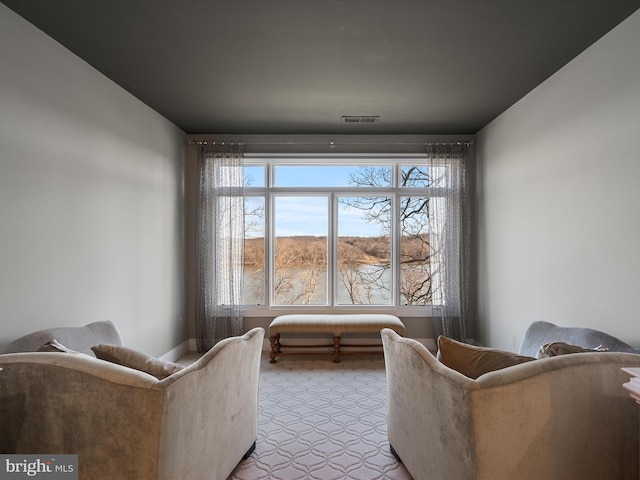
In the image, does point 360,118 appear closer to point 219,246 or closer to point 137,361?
point 219,246

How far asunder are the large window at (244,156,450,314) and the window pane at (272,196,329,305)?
0.04 feet

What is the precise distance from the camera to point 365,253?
17.3 feet

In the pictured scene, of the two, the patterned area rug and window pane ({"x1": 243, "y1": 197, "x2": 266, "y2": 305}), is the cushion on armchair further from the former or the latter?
window pane ({"x1": 243, "y1": 197, "x2": 266, "y2": 305})

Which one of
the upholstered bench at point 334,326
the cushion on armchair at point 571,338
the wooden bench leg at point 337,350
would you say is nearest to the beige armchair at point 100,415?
the cushion on armchair at point 571,338

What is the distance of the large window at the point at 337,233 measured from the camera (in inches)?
205

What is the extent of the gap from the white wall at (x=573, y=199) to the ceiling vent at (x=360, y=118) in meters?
1.40

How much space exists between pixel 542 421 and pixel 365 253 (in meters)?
3.84

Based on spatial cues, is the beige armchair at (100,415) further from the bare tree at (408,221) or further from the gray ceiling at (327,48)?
the bare tree at (408,221)

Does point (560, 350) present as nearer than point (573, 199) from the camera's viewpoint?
Yes

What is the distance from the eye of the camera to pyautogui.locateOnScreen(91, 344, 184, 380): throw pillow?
1.74 metres

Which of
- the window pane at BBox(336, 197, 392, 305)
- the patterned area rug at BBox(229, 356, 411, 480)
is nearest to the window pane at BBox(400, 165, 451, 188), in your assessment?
the window pane at BBox(336, 197, 392, 305)

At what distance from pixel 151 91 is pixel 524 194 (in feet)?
12.3

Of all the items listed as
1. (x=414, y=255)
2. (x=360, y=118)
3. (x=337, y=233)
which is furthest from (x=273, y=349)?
(x=360, y=118)

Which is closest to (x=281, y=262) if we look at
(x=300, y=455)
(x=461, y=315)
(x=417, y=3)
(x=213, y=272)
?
(x=213, y=272)
